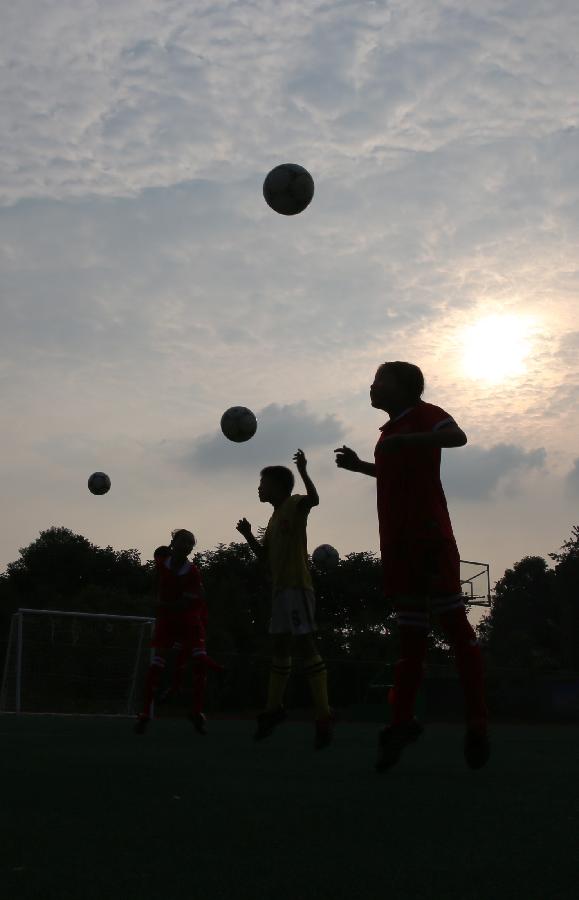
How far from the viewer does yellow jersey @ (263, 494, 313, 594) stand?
7.47 meters

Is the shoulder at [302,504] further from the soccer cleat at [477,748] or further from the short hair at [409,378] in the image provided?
Result: the soccer cleat at [477,748]

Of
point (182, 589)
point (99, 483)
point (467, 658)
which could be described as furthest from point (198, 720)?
point (99, 483)

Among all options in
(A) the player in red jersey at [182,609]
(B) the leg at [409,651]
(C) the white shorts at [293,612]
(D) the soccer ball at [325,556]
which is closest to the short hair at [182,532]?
(A) the player in red jersey at [182,609]

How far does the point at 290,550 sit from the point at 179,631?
9.87 feet

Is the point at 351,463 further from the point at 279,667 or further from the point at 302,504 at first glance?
the point at 279,667

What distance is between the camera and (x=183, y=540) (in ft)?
32.7

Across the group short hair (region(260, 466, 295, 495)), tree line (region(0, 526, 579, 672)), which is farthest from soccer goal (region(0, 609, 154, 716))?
tree line (region(0, 526, 579, 672))

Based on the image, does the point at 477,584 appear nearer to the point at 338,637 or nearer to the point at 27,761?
the point at 338,637

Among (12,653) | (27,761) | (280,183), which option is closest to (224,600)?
(12,653)

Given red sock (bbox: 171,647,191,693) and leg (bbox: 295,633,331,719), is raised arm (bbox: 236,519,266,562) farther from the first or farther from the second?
red sock (bbox: 171,647,191,693)

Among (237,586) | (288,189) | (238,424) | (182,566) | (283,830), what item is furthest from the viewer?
(237,586)

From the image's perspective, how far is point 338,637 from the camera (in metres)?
54.9

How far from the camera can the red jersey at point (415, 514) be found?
4.74 meters

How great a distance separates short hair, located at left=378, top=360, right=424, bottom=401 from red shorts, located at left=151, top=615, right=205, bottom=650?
216 inches
